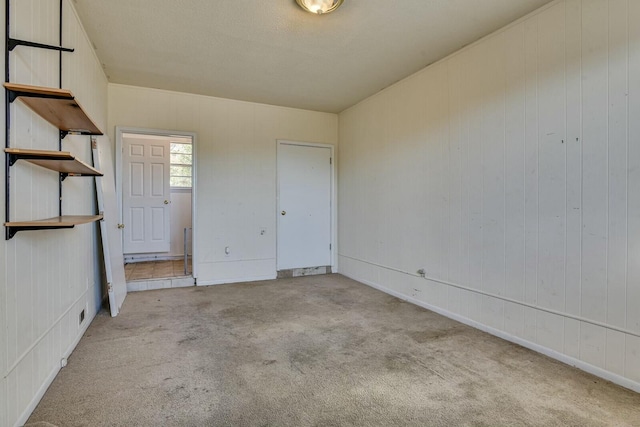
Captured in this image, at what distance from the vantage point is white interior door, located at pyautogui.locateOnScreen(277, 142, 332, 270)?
4.85 meters

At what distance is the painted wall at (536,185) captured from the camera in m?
1.99

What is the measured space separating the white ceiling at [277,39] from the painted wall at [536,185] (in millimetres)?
348

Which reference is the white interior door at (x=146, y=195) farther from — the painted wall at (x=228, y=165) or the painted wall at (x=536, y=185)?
the painted wall at (x=536, y=185)

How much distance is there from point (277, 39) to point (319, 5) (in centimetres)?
65

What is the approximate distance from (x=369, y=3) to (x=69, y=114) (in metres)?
2.09

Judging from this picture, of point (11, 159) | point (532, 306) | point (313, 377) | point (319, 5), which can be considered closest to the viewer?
point (11, 159)

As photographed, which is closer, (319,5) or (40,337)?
(40,337)

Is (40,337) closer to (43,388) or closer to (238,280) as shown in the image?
(43,388)

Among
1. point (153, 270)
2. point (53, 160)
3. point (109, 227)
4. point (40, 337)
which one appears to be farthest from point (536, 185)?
point (153, 270)

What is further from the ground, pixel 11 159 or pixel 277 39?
pixel 277 39

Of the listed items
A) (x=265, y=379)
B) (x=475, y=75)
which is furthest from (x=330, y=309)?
(x=475, y=75)

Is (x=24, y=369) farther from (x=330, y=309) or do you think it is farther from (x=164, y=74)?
(x=164, y=74)

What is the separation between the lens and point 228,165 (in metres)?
4.51

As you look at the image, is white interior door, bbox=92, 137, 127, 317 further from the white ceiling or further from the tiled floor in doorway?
the white ceiling
